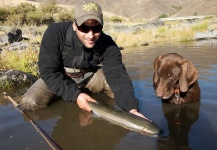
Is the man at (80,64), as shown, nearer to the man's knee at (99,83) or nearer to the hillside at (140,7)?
the man's knee at (99,83)

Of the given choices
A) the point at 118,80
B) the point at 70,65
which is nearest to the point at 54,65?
the point at 70,65

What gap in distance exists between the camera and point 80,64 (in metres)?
4.84

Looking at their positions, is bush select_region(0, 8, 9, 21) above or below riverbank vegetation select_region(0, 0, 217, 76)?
above

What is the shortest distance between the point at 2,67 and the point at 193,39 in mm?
13005

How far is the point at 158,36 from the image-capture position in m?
18.9

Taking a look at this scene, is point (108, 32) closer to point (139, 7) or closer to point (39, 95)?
point (39, 95)

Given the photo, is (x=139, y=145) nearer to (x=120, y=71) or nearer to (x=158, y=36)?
(x=120, y=71)

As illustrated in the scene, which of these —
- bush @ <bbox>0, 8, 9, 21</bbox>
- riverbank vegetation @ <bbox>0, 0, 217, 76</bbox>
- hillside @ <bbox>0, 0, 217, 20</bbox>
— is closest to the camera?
riverbank vegetation @ <bbox>0, 0, 217, 76</bbox>

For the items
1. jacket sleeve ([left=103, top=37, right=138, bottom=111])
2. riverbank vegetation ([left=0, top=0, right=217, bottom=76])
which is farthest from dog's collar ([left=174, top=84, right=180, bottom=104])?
riverbank vegetation ([left=0, top=0, right=217, bottom=76])

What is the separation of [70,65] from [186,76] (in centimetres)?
196

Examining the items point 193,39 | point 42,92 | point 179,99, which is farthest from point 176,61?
point 193,39

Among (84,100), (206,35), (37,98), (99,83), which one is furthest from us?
(206,35)

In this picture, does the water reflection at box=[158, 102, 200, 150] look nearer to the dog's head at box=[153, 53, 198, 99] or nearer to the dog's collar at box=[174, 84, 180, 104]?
the dog's collar at box=[174, 84, 180, 104]

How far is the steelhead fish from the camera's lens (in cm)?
285
